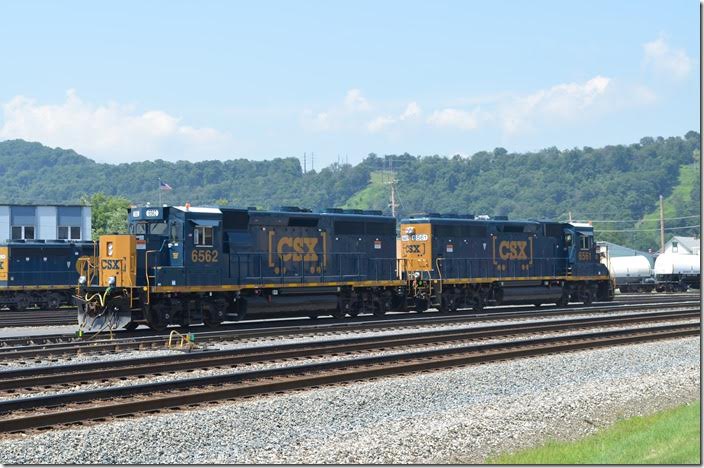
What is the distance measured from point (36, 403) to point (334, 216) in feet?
60.8

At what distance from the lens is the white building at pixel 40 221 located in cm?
7075

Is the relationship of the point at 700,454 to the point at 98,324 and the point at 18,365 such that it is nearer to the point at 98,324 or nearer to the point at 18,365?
the point at 18,365

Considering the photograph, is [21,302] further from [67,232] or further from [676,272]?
[676,272]

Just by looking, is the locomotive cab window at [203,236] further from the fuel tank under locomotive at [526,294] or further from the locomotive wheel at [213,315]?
the fuel tank under locomotive at [526,294]

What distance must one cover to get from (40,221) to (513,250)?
145 feet

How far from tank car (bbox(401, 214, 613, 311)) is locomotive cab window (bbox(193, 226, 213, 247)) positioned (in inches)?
357

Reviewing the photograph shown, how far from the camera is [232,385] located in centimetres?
1539

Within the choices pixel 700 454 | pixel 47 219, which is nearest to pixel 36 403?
pixel 700 454

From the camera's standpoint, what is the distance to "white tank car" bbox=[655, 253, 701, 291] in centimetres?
5906

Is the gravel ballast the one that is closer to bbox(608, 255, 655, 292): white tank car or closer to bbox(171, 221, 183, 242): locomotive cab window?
bbox(171, 221, 183, 242): locomotive cab window

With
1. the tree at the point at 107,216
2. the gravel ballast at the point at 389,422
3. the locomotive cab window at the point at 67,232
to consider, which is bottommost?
the gravel ballast at the point at 389,422

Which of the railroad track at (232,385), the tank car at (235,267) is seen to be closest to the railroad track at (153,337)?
the tank car at (235,267)

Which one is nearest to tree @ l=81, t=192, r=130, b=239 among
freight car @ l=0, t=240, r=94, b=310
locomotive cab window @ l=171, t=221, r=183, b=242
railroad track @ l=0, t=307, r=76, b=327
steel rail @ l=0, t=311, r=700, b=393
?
freight car @ l=0, t=240, r=94, b=310

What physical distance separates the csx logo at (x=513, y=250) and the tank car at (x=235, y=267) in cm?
552
